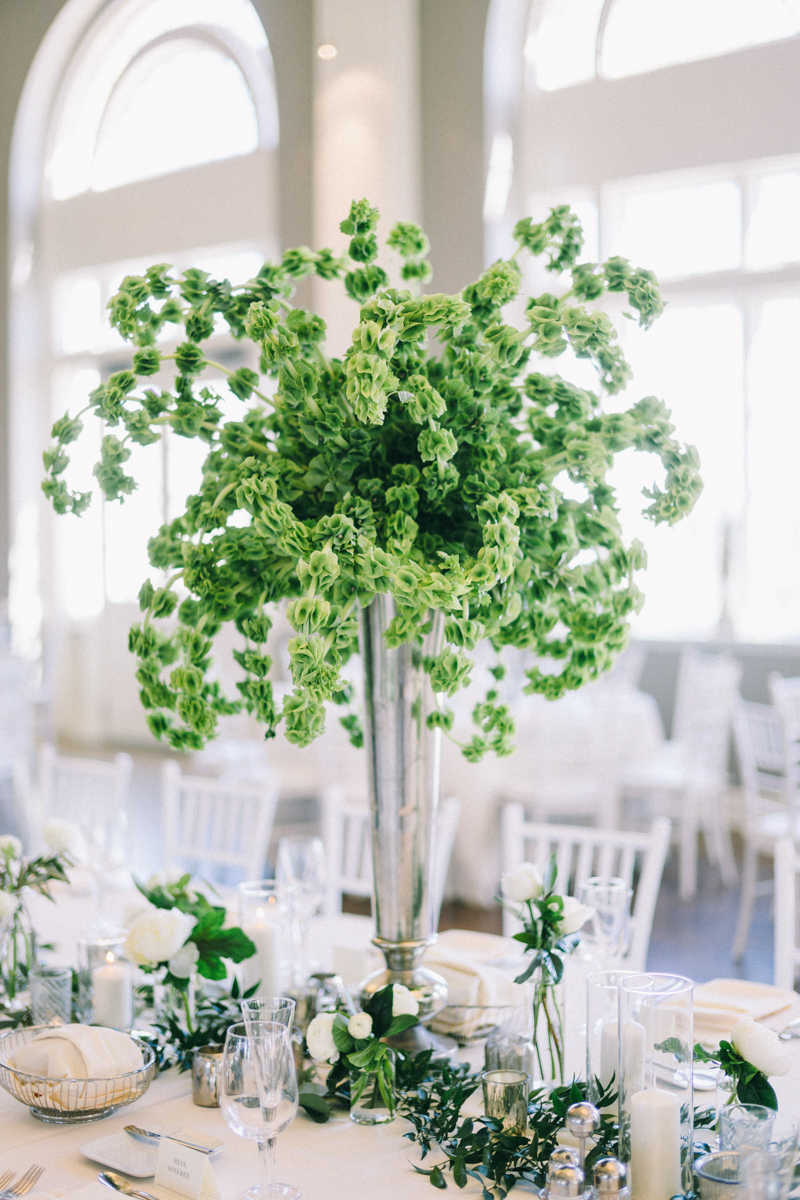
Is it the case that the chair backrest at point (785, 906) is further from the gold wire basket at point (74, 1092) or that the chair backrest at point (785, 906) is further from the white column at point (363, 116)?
the white column at point (363, 116)

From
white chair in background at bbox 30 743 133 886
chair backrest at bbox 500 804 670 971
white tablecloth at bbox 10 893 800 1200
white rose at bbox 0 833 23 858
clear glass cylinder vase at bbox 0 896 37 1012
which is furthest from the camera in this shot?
white chair in background at bbox 30 743 133 886

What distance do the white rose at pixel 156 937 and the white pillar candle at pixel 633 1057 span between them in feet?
2.06

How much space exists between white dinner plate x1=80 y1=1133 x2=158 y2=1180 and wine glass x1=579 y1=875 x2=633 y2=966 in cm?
69

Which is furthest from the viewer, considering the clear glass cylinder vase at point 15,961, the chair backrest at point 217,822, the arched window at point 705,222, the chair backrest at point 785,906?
the arched window at point 705,222

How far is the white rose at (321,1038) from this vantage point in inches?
57.1

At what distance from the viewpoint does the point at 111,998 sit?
1.72m

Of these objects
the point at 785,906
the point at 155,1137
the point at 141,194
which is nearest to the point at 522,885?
the point at 155,1137

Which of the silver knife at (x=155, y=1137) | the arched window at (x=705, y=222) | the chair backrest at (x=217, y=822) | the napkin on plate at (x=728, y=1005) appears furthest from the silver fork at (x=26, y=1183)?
the arched window at (x=705, y=222)

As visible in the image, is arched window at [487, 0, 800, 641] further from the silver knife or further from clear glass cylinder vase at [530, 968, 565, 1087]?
the silver knife

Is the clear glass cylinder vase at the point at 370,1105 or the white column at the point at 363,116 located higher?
the white column at the point at 363,116

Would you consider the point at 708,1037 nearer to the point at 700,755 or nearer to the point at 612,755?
the point at 612,755

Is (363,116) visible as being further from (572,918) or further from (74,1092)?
(74,1092)

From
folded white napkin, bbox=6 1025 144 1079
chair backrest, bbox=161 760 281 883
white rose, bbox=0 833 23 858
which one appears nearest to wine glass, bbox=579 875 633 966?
folded white napkin, bbox=6 1025 144 1079

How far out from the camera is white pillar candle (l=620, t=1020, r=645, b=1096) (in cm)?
123
